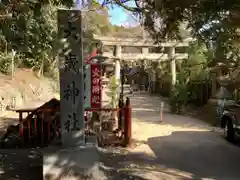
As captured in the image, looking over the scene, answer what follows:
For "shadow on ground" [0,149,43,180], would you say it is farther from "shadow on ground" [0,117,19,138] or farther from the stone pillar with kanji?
"shadow on ground" [0,117,19,138]

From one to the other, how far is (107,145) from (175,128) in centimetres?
478

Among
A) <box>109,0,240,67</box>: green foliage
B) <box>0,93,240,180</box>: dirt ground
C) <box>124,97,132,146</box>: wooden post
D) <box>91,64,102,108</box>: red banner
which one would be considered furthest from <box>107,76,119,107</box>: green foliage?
<box>109,0,240,67</box>: green foliage

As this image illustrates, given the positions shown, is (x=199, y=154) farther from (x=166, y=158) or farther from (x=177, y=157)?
(x=166, y=158)

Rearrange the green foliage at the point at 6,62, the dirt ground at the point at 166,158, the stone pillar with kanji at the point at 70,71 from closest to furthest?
the stone pillar with kanji at the point at 70,71 → the dirt ground at the point at 166,158 → the green foliage at the point at 6,62

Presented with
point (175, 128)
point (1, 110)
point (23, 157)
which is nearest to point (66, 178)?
point (23, 157)

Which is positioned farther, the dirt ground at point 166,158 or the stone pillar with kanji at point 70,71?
the dirt ground at point 166,158

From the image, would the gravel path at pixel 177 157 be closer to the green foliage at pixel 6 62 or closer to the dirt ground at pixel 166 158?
the dirt ground at pixel 166 158

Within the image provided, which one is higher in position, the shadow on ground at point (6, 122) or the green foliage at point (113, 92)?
the green foliage at point (113, 92)

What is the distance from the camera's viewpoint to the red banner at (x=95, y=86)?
33.5 feet

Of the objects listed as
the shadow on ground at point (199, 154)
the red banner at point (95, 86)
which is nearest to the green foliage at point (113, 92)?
the red banner at point (95, 86)

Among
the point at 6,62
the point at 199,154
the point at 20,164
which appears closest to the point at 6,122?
the point at 6,62

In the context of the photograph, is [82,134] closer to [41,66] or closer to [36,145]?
[36,145]

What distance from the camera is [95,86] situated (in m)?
10.3

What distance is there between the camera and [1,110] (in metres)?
15.7
